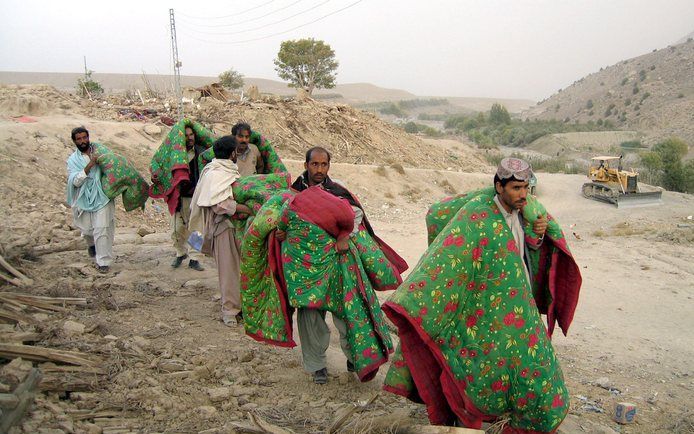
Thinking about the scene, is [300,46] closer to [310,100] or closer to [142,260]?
[310,100]

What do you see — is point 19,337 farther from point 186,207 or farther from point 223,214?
point 186,207

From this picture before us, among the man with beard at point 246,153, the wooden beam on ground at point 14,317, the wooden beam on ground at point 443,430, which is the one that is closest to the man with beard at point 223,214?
the man with beard at point 246,153

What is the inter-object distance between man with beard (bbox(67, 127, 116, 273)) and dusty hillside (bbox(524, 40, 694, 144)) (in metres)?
41.7

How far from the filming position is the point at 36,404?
10.6 ft

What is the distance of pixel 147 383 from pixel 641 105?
186 feet

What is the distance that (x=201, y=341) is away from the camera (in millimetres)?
4992

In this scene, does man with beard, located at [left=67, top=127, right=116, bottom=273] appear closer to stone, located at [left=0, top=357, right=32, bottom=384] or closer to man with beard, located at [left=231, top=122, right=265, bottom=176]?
man with beard, located at [left=231, top=122, right=265, bottom=176]

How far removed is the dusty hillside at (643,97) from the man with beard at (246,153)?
134ft

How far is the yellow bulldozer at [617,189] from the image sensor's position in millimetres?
16781

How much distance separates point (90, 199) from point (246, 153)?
199 centimetres

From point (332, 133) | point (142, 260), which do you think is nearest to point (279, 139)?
point (332, 133)

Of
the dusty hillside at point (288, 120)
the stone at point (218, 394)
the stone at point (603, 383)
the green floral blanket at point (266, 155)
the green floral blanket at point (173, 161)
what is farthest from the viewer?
the dusty hillside at point (288, 120)

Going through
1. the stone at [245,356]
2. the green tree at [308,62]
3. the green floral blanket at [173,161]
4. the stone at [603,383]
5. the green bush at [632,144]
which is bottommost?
the stone at [603,383]

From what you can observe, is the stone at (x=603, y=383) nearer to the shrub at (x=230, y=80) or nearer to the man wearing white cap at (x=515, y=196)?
the man wearing white cap at (x=515, y=196)
